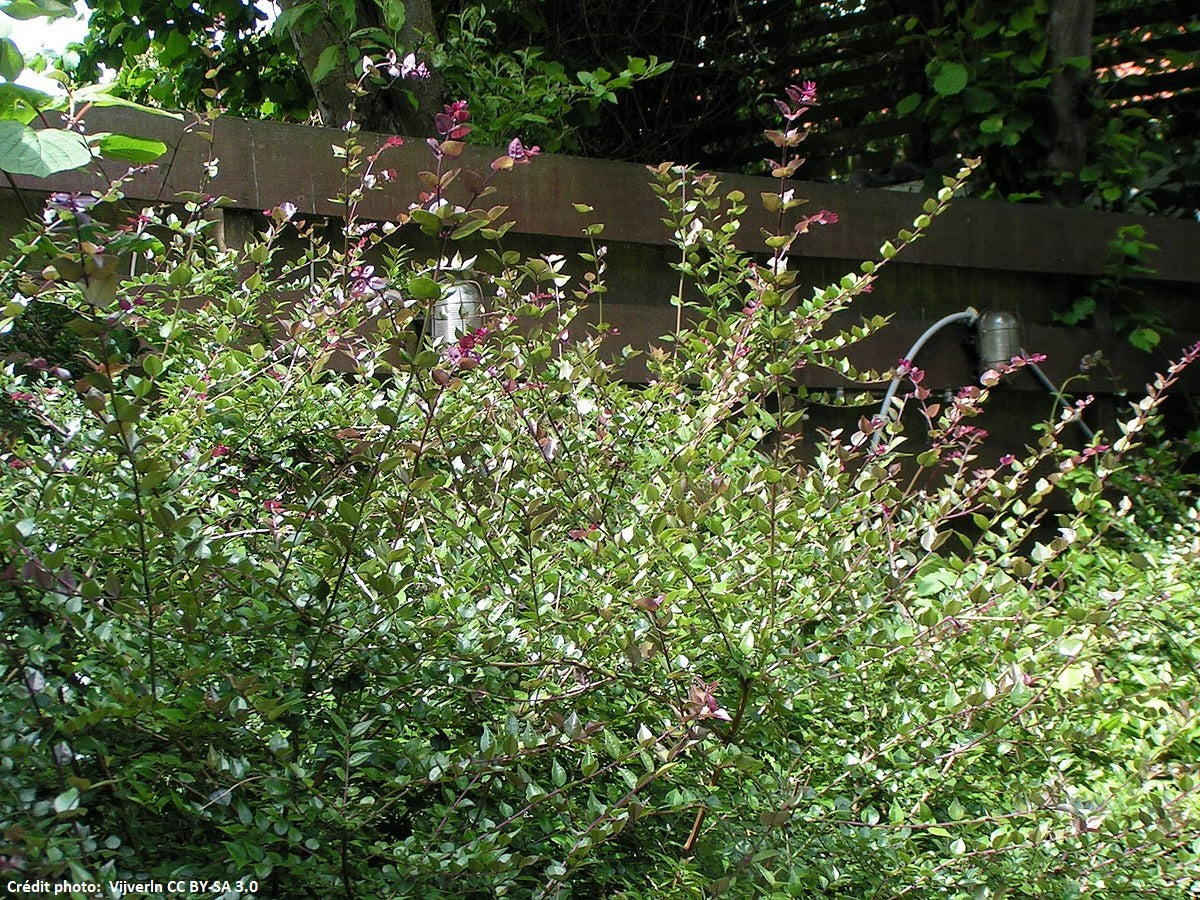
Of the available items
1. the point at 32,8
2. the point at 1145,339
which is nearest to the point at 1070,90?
the point at 1145,339

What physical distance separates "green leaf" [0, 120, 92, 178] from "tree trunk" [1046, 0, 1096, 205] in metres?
3.84

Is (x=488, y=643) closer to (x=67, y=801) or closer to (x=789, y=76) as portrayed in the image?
(x=67, y=801)

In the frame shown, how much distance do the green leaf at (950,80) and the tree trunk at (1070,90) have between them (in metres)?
0.39

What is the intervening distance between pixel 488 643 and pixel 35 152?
0.72m

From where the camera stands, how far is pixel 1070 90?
428 cm

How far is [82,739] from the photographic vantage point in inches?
40.1

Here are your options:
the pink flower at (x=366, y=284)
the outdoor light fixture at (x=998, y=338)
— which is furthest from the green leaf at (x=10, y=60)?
the outdoor light fixture at (x=998, y=338)

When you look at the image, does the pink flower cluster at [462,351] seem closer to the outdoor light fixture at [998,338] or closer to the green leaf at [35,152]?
the green leaf at [35,152]

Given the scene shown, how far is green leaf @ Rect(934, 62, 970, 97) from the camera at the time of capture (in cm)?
412

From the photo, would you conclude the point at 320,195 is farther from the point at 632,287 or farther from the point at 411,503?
the point at 411,503

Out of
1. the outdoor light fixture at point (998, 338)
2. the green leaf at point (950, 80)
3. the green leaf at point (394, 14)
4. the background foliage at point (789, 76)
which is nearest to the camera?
the green leaf at point (394, 14)

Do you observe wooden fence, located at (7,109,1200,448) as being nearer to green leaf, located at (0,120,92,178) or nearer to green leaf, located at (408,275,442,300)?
green leaf, located at (0,120,92,178)

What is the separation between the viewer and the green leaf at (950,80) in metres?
4.12

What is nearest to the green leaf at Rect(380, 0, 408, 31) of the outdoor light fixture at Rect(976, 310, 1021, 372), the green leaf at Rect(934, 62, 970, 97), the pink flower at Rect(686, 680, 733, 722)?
the outdoor light fixture at Rect(976, 310, 1021, 372)
